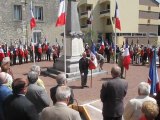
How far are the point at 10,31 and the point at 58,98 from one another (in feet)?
111

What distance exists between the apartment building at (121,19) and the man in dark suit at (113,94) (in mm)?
43934

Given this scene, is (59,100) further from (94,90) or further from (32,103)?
(94,90)

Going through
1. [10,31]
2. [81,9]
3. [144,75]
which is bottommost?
[144,75]

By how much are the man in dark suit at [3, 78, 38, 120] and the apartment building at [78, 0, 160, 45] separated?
45756 mm

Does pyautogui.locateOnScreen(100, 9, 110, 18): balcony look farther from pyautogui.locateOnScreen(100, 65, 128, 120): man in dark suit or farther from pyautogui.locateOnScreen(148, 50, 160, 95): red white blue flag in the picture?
pyautogui.locateOnScreen(100, 65, 128, 120): man in dark suit

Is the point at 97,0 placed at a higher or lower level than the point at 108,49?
higher

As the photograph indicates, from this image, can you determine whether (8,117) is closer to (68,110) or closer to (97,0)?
(68,110)

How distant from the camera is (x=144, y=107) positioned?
4391mm

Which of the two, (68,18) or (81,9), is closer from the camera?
(68,18)

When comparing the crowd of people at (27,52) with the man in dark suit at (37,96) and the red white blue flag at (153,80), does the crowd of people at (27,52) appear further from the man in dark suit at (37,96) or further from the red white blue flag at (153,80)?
the man in dark suit at (37,96)

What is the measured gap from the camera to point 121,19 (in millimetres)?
54094

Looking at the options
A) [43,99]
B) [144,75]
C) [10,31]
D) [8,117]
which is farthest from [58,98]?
[10,31]

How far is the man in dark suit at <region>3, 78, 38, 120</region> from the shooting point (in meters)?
4.94

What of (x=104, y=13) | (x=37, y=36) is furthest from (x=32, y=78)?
(x=104, y=13)
